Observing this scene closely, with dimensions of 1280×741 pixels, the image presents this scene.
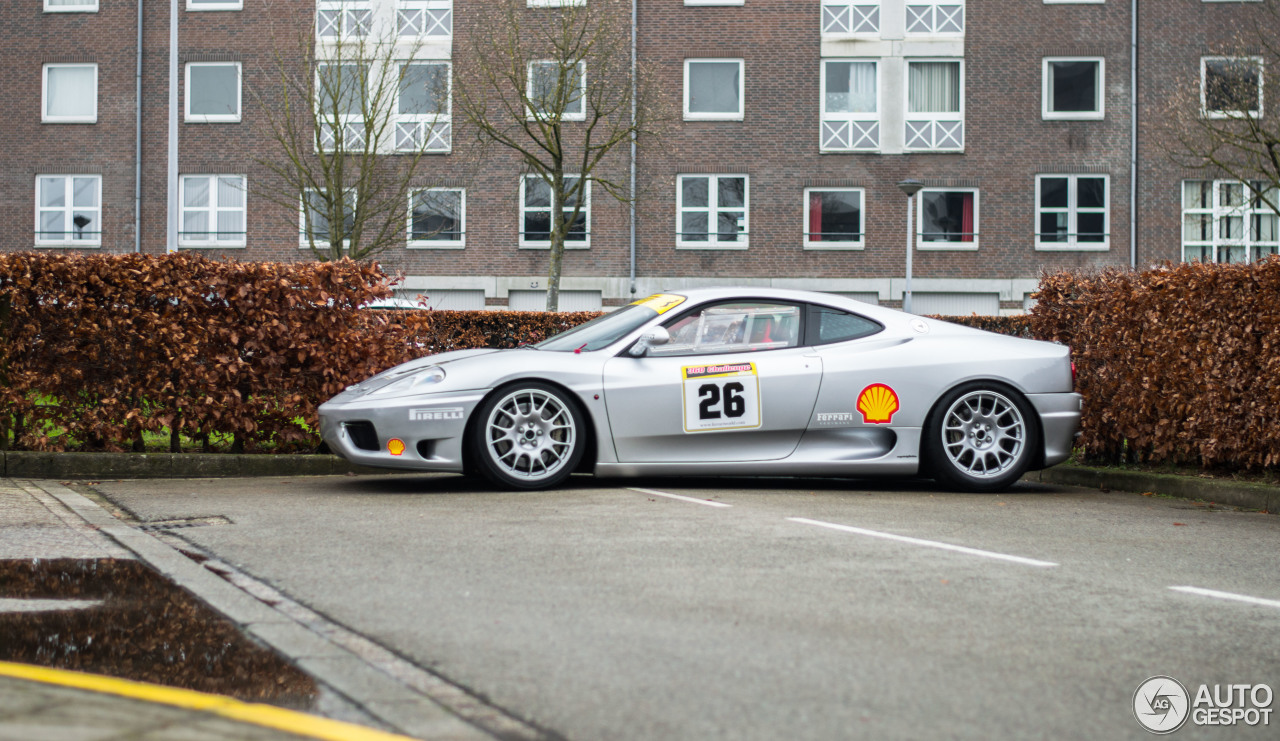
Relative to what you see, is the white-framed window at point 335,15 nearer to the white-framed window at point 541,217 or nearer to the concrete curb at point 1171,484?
the white-framed window at point 541,217

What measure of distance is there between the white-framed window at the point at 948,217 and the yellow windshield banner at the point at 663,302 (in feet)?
82.8

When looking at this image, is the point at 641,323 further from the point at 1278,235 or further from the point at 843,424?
the point at 1278,235

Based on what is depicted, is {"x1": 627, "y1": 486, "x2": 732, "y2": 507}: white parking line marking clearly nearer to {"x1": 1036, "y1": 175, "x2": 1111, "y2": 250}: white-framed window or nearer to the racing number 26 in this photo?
the racing number 26

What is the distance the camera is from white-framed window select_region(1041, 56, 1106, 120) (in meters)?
32.9

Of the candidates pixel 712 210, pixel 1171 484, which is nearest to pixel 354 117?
pixel 712 210

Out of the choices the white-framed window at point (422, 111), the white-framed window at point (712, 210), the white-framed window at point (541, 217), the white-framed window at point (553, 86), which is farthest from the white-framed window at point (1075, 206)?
the white-framed window at point (422, 111)

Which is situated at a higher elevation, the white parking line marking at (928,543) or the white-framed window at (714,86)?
the white-framed window at (714,86)

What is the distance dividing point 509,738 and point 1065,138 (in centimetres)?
3271

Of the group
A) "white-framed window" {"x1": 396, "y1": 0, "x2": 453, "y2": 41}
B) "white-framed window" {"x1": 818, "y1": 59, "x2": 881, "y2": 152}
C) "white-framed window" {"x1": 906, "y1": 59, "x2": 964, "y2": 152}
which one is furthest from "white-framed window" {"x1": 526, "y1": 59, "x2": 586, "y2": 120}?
"white-framed window" {"x1": 906, "y1": 59, "x2": 964, "y2": 152}

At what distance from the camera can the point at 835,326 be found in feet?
28.8

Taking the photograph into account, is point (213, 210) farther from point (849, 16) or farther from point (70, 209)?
point (849, 16)

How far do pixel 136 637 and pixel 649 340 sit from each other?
4.76 metres

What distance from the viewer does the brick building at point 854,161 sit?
3284cm

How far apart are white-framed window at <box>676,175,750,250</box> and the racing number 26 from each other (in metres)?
24.9
